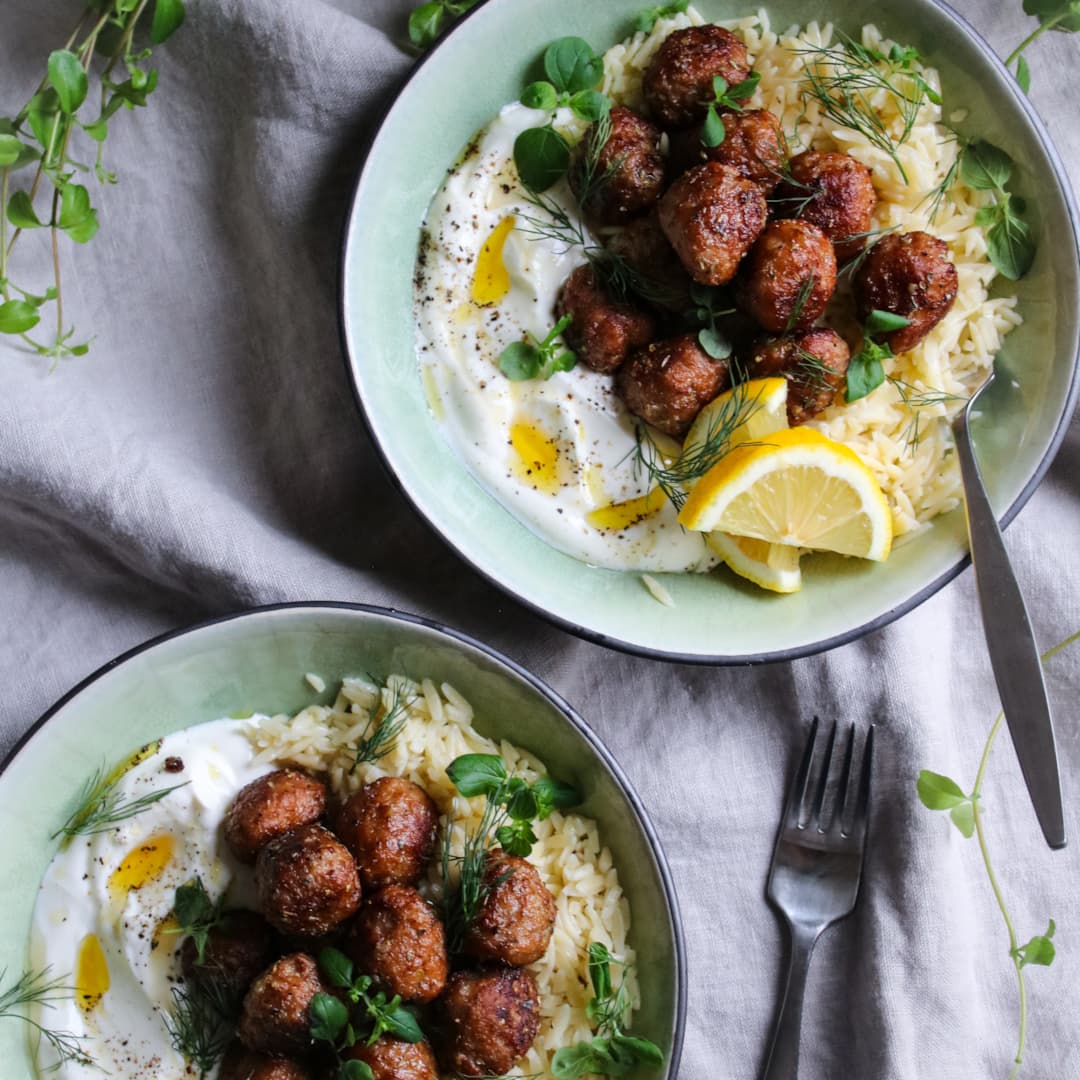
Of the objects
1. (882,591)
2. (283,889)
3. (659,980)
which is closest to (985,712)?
(882,591)

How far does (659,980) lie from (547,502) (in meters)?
1.10

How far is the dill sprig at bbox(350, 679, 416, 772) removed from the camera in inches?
103

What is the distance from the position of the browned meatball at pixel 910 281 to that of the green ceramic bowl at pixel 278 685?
3.76ft

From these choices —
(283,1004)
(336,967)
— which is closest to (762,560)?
(336,967)

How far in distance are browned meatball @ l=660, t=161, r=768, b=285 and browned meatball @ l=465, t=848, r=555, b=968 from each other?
4.42 ft

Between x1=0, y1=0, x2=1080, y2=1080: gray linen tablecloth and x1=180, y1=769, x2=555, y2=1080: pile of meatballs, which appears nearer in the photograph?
x1=180, y1=769, x2=555, y2=1080: pile of meatballs

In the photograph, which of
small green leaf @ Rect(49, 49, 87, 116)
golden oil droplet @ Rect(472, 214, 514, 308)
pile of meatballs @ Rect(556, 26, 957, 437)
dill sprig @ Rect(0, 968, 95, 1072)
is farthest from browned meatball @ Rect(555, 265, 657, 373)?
dill sprig @ Rect(0, 968, 95, 1072)

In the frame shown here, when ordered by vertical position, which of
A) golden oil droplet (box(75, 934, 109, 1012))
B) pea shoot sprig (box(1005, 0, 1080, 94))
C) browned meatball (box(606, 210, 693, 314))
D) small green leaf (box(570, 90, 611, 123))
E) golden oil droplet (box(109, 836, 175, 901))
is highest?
pea shoot sprig (box(1005, 0, 1080, 94))

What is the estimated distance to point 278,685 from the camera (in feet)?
8.94

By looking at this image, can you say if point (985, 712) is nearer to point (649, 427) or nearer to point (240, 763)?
point (649, 427)

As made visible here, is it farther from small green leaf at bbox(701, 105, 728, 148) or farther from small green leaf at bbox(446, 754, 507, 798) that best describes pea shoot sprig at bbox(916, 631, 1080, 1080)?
small green leaf at bbox(701, 105, 728, 148)

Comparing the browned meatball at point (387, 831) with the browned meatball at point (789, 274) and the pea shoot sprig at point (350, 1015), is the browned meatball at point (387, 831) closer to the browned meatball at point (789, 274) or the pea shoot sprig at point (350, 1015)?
the pea shoot sprig at point (350, 1015)

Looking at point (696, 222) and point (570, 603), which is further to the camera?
point (570, 603)

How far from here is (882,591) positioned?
105 inches
